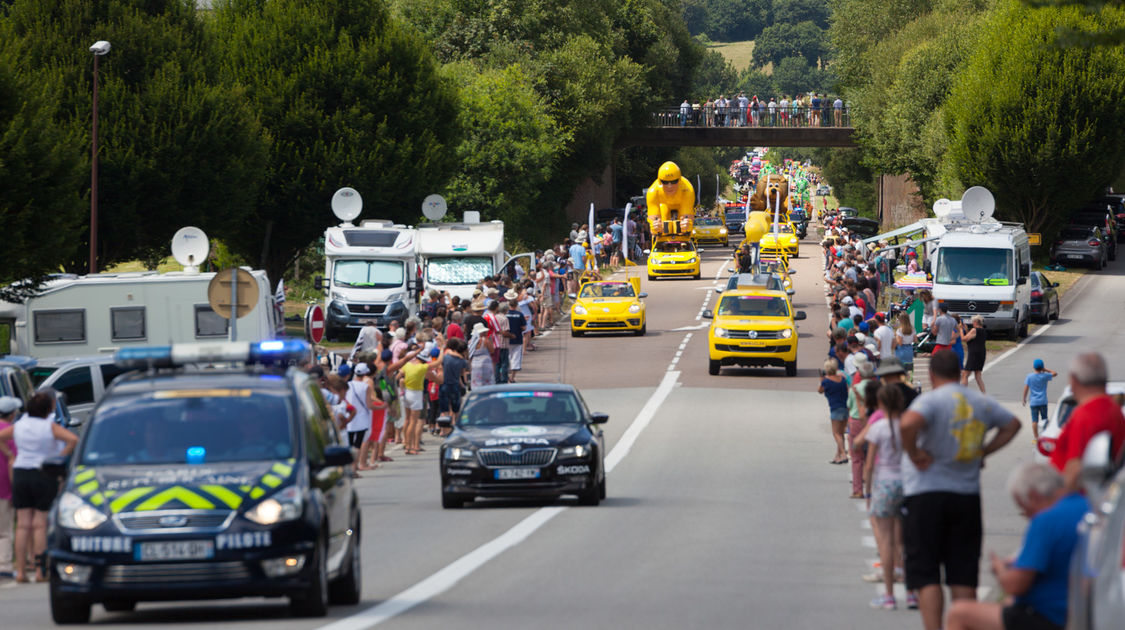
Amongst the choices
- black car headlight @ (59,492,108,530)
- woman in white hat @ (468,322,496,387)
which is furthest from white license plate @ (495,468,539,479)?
woman in white hat @ (468,322,496,387)

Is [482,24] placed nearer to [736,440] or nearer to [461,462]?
[736,440]

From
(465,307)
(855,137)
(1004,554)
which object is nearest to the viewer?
(1004,554)

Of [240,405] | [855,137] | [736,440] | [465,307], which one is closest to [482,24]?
[855,137]

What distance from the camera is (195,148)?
4541 cm

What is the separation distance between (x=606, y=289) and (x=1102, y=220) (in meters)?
30.7

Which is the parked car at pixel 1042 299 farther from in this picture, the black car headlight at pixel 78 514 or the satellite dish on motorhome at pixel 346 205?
the black car headlight at pixel 78 514

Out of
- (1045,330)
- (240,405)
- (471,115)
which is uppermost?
(471,115)

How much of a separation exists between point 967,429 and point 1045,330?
1511 inches

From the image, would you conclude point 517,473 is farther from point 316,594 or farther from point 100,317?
point 100,317

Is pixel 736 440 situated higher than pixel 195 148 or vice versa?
pixel 195 148

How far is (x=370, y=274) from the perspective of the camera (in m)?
42.2

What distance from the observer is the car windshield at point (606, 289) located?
44.8 metres

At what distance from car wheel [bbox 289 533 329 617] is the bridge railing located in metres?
80.5

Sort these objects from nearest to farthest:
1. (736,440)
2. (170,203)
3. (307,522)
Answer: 1. (307,522)
2. (736,440)
3. (170,203)
